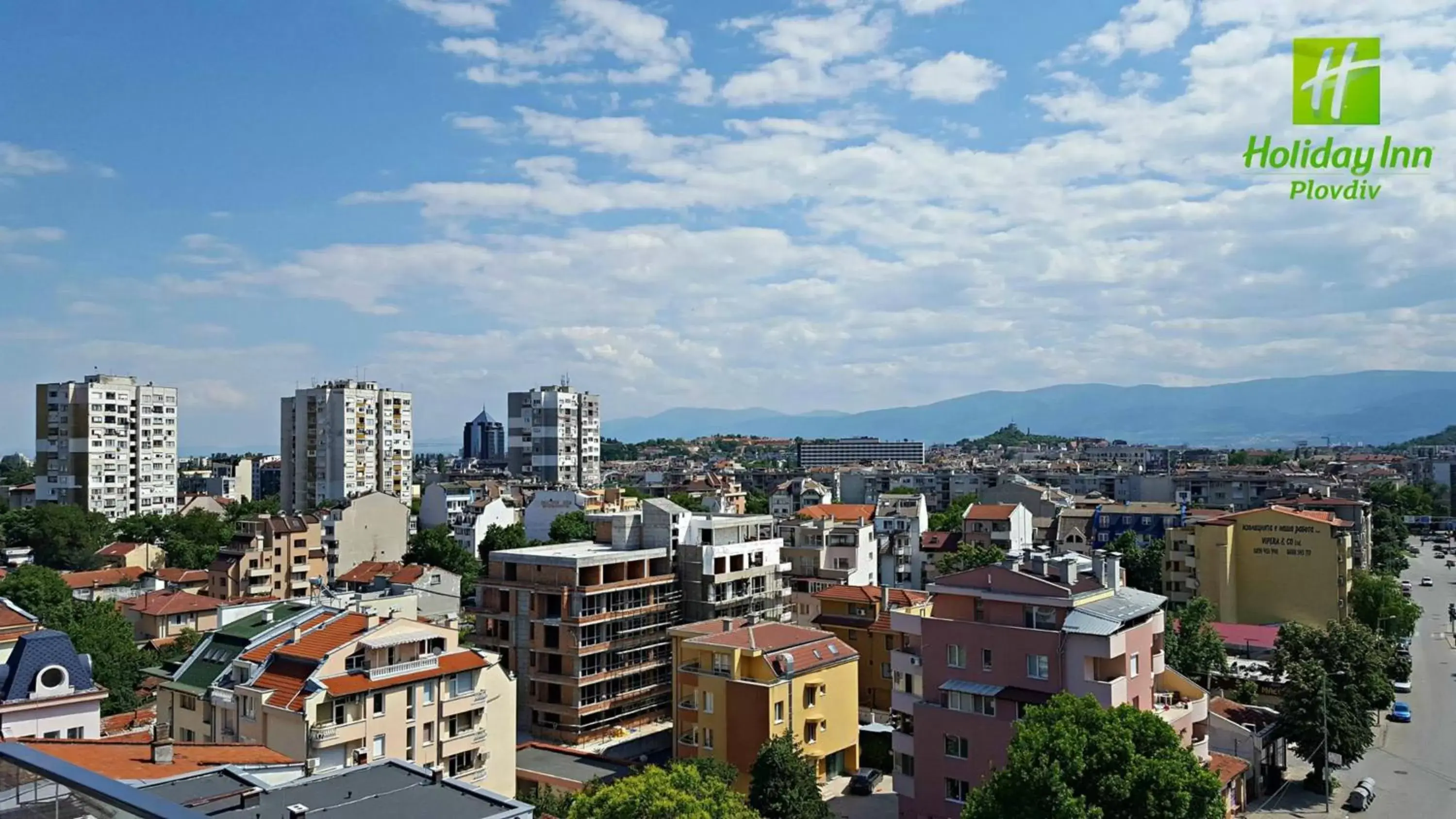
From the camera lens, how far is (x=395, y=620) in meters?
23.9

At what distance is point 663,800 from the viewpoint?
1830 cm

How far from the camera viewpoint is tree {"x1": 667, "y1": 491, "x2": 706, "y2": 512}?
254 feet

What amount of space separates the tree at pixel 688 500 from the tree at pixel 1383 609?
129 ft

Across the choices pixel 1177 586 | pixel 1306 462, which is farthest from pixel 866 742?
pixel 1306 462

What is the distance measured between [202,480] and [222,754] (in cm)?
11424

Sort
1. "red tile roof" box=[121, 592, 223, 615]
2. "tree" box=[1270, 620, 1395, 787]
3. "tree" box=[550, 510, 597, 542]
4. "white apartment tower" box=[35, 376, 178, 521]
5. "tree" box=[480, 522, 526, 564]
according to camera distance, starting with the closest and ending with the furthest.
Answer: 1. "tree" box=[1270, 620, 1395, 787]
2. "red tile roof" box=[121, 592, 223, 615]
3. "tree" box=[550, 510, 597, 542]
4. "tree" box=[480, 522, 526, 564]
5. "white apartment tower" box=[35, 376, 178, 521]

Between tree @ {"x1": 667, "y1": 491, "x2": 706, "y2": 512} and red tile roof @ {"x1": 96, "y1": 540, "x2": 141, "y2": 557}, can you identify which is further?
tree @ {"x1": 667, "y1": 491, "x2": 706, "y2": 512}

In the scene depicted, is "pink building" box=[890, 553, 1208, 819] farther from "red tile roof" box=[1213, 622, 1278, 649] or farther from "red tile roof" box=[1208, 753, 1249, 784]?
"red tile roof" box=[1213, 622, 1278, 649]

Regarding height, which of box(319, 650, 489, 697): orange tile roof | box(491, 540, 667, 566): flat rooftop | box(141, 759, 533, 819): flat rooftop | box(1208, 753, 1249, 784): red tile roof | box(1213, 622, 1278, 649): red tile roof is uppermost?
box(141, 759, 533, 819): flat rooftop

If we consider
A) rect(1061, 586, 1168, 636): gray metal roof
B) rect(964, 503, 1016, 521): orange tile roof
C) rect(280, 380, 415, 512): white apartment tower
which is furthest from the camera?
rect(280, 380, 415, 512): white apartment tower

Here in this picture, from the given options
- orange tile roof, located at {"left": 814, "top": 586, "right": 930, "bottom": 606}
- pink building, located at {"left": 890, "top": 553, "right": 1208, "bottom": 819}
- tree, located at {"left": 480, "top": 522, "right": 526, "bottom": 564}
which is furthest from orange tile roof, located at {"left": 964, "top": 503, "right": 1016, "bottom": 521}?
pink building, located at {"left": 890, "top": 553, "right": 1208, "bottom": 819}

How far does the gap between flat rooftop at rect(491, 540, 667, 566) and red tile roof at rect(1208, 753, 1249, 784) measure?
18854 mm

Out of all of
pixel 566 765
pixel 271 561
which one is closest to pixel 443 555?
pixel 271 561

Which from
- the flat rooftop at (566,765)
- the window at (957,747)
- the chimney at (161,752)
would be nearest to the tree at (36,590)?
the flat rooftop at (566,765)
